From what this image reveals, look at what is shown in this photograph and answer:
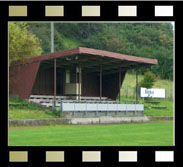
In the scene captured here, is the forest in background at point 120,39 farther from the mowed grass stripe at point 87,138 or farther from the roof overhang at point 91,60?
the mowed grass stripe at point 87,138

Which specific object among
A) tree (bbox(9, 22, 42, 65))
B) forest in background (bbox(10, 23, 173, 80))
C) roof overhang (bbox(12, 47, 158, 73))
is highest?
forest in background (bbox(10, 23, 173, 80))

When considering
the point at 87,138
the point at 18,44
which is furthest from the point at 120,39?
the point at 87,138

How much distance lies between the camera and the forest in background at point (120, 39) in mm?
51844

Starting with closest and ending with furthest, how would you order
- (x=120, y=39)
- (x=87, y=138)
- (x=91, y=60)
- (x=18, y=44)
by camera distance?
1. (x=87, y=138)
2. (x=91, y=60)
3. (x=18, y=44)
4. (x=120, y=39)

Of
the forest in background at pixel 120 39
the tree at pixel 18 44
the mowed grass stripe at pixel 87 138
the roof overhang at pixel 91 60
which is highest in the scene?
the forest in background at pixel 120 39

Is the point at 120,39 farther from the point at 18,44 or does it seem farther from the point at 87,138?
the point at 87,138

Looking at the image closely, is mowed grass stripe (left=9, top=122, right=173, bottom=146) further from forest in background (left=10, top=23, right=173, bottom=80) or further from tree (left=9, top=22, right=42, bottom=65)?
forest in background (left=10, top=23, right=173, bottom=80)

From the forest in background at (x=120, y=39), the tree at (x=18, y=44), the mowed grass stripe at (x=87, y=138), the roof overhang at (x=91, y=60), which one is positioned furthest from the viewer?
the forest in background at (x=120, y=39)

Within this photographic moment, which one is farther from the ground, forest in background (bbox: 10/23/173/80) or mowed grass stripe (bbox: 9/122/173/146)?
forest in background (bbox: 10/23/173/80)

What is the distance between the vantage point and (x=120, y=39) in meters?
53.8

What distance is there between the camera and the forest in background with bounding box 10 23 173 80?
51844mm

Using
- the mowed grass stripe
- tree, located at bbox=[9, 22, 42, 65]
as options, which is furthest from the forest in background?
the mowed grass stripe

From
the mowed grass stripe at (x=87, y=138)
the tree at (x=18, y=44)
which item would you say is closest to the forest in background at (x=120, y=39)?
the tree at (x=18, y=44)
